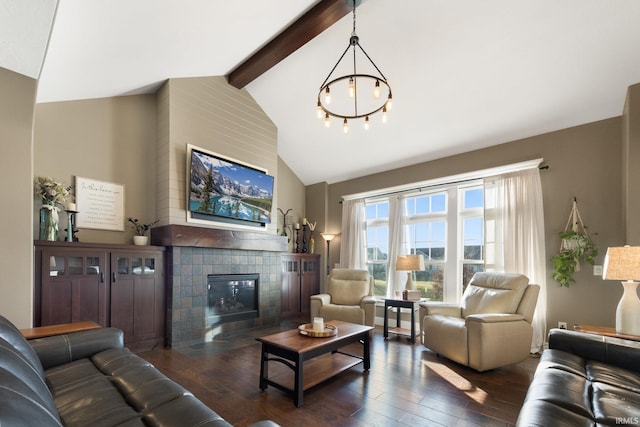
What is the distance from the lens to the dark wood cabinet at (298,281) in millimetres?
5816

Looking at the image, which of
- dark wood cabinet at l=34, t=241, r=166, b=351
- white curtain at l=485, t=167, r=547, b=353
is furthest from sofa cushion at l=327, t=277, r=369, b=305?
dark wood cabinet at l=34, t=241, r=166, b=351

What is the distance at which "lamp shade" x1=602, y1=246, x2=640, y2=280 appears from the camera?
101 inches

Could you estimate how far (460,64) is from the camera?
358cm

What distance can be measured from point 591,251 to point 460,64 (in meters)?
2.64

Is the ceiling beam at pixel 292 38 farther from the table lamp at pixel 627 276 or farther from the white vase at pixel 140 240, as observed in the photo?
the table lamp at pixel 627 276

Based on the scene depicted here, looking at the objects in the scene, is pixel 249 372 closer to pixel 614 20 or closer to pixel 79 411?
pixel 79 411

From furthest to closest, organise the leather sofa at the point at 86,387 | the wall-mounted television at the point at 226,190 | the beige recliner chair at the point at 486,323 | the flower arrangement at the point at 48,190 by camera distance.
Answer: the wall-mounted television at the point at 226,190 < the flower arrangement at the point at 48,190 < the beige recliner chair at the point at 486,323 < the leather sofa at the point at 86,387

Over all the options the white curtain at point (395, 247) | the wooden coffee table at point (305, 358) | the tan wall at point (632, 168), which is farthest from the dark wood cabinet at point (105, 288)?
the tan wall at point (632, 168)

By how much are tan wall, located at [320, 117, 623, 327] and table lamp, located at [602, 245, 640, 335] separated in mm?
953

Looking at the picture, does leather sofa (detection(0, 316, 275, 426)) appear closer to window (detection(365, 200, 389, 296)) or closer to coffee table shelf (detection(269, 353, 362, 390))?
coffee table shelf (detection(269, 353, 362, 390))

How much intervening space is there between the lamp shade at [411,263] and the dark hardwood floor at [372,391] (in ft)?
3.91

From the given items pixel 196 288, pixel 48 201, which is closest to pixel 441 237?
pixel 196 288

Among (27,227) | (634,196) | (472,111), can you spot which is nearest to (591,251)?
(634,196)

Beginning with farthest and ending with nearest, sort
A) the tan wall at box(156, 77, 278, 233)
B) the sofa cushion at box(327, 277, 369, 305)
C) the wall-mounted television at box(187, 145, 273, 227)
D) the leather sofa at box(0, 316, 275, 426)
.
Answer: the sofa cushion at box(327, 277, 369, 305) < the wall-mounted television at box(187, 145, 273, 227) < the tan wall at box(156, 77, 278, 233) < the leather sofa at box(0, 316, 275, 426)
